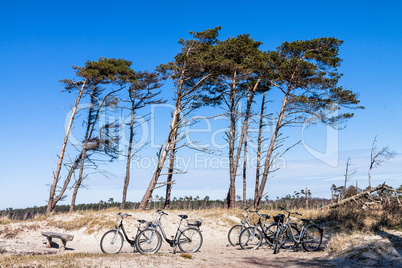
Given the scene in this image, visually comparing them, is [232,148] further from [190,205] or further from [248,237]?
[190,205]

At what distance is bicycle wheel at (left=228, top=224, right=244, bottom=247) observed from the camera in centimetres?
1101

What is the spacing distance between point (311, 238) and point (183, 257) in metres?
4.56

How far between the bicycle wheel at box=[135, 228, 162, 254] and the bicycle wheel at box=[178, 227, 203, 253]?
0.77m

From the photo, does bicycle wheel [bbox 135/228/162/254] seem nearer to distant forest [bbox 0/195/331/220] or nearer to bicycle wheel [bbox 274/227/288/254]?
bicycle wheel [bbox 274/227/288/254]

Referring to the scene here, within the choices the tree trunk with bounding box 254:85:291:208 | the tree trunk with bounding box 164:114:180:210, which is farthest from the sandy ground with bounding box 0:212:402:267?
the tree trunk with bounding box 254:85:291:208

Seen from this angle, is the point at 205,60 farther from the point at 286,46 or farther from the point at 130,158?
the point at 130,158

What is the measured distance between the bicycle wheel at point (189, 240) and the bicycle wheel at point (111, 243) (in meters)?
1.84

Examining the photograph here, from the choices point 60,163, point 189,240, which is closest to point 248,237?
point 189,240

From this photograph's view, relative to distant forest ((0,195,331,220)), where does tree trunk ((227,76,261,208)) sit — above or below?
above

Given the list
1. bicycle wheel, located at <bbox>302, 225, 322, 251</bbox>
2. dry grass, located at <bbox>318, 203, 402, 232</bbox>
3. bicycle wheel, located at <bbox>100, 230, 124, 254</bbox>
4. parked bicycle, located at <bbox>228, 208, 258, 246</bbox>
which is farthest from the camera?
dry grass, located at <bbox>318, 203, 402, 232</bbox>

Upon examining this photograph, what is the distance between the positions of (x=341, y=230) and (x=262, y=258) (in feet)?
21.1

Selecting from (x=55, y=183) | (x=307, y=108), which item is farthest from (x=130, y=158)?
(x=307, y=108)

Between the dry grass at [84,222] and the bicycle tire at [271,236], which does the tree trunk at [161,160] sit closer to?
the dry grass at [84,222]

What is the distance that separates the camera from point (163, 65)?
21.3m
